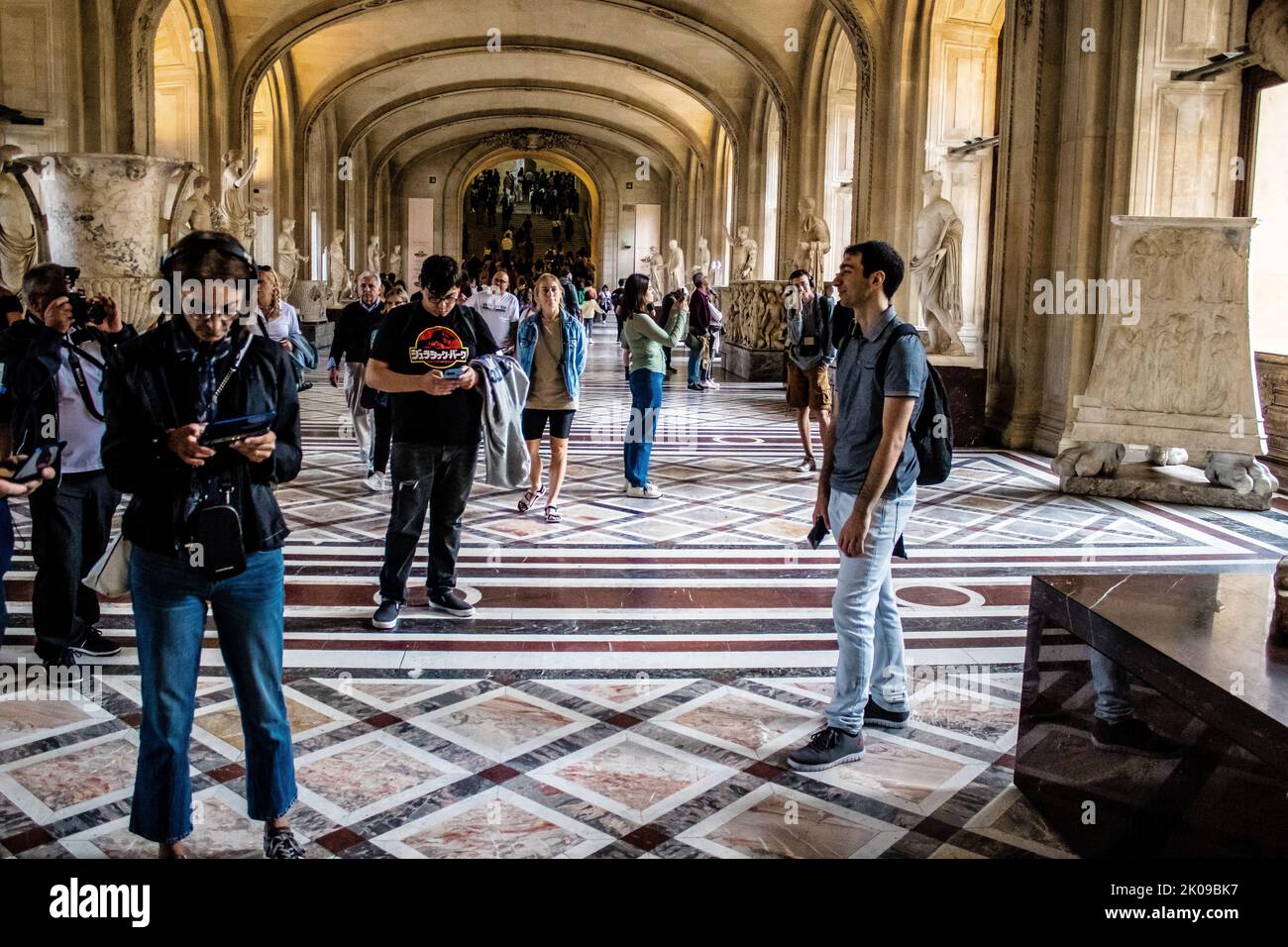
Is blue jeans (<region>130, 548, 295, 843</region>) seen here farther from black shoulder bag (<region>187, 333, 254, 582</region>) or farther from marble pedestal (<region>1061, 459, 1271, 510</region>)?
marble pedestal (<region>1061, 459, 1271, 510</region>)

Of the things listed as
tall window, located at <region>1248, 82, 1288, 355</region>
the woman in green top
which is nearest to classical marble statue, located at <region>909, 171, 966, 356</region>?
tall window, located at <region>1248, 82, 1288, 355</region>

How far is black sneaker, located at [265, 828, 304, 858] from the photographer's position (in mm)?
2922

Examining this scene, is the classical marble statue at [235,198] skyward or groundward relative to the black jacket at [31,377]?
skyward

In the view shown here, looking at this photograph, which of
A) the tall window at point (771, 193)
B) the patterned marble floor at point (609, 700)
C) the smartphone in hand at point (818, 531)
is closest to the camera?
the patterned marble floor at point (609, 700)

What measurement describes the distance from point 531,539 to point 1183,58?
692cm

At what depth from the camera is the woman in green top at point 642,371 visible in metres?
8.06

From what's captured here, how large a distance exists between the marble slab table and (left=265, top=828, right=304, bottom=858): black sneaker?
196cm

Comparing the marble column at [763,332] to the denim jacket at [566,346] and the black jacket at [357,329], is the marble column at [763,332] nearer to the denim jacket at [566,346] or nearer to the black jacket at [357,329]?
the black jacket at [357,329]

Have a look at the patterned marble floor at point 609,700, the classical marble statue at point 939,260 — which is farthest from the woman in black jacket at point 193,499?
the classical marble statue at point 939,260

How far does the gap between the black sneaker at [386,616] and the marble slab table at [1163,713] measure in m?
2.66

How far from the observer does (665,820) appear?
10.7ft
